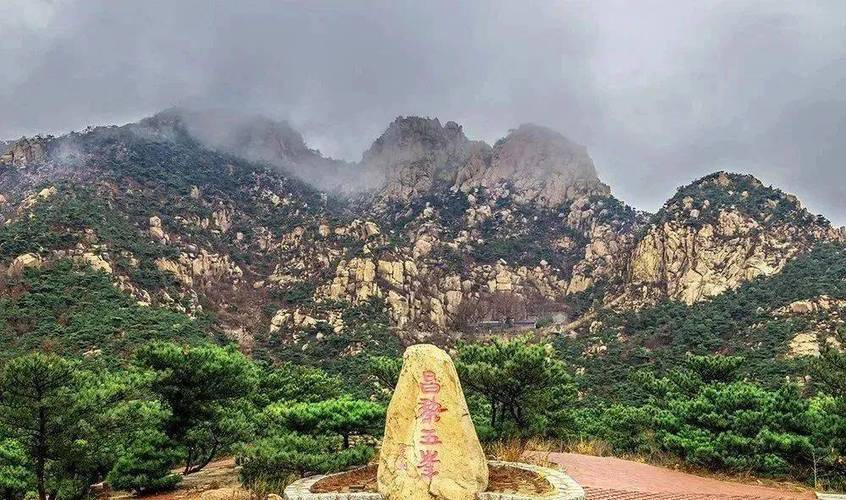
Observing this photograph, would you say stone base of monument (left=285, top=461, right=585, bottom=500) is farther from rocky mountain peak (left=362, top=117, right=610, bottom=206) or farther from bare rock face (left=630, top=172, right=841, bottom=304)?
rocky mountain peak (left=362, top=117, right=610, bottom=206)

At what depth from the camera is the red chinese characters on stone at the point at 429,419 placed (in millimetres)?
6000

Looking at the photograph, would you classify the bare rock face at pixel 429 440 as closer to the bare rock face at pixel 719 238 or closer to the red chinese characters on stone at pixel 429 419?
the red chinese characters on stone at pixel 429 419

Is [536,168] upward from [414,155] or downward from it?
downward

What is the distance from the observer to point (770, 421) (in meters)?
9.12

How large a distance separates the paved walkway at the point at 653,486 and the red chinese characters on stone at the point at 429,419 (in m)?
2.43

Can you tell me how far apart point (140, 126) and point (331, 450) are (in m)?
65.8

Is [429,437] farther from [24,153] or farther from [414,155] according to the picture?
[414,155]

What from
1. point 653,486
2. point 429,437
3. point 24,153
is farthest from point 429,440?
point 24,153

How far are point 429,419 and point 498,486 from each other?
119 cm

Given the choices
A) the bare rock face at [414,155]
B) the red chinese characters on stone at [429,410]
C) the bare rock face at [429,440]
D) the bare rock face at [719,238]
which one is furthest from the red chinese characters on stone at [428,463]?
the bare rock face at [414,155]

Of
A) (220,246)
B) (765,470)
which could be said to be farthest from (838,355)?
(220,246)

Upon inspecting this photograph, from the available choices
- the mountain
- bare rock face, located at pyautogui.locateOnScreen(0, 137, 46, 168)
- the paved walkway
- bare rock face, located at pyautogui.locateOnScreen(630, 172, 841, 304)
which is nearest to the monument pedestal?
the paved walkway

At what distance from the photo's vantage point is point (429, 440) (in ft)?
20.0

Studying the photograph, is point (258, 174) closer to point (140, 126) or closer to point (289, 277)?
point (140, 126)
